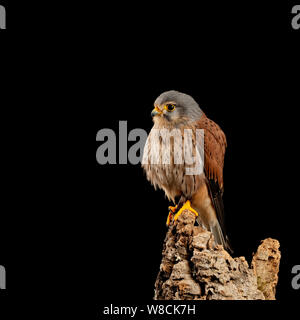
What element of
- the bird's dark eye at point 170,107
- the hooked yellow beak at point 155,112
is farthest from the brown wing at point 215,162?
the hooked yellow beak at point 155,112

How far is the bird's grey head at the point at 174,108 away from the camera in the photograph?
442 centimetres

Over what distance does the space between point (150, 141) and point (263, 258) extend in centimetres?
160

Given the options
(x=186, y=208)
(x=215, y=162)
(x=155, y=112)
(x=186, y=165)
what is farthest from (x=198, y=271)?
(x=155, y=112)

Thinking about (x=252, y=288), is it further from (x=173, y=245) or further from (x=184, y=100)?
(x=184, y=100)

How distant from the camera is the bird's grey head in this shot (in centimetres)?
442

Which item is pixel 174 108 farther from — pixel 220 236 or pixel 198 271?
pixel 198 271

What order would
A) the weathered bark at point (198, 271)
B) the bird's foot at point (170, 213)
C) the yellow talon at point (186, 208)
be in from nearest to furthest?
the weathered bark at point (198, 271), the yellow talon at point (186, 208), the bird's foot at point (170, 213)

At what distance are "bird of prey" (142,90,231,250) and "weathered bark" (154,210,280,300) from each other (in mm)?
318

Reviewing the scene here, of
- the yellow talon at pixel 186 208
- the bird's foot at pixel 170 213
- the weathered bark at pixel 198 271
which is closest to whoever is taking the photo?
the weathered bark at pixel 198 271

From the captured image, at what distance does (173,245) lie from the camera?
13.8 feet

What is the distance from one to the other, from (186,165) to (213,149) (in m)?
0.35

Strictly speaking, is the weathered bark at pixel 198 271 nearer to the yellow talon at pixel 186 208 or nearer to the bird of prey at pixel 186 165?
the yellow talon at pixel 186 208

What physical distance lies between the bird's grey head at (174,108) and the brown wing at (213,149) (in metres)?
0.15
